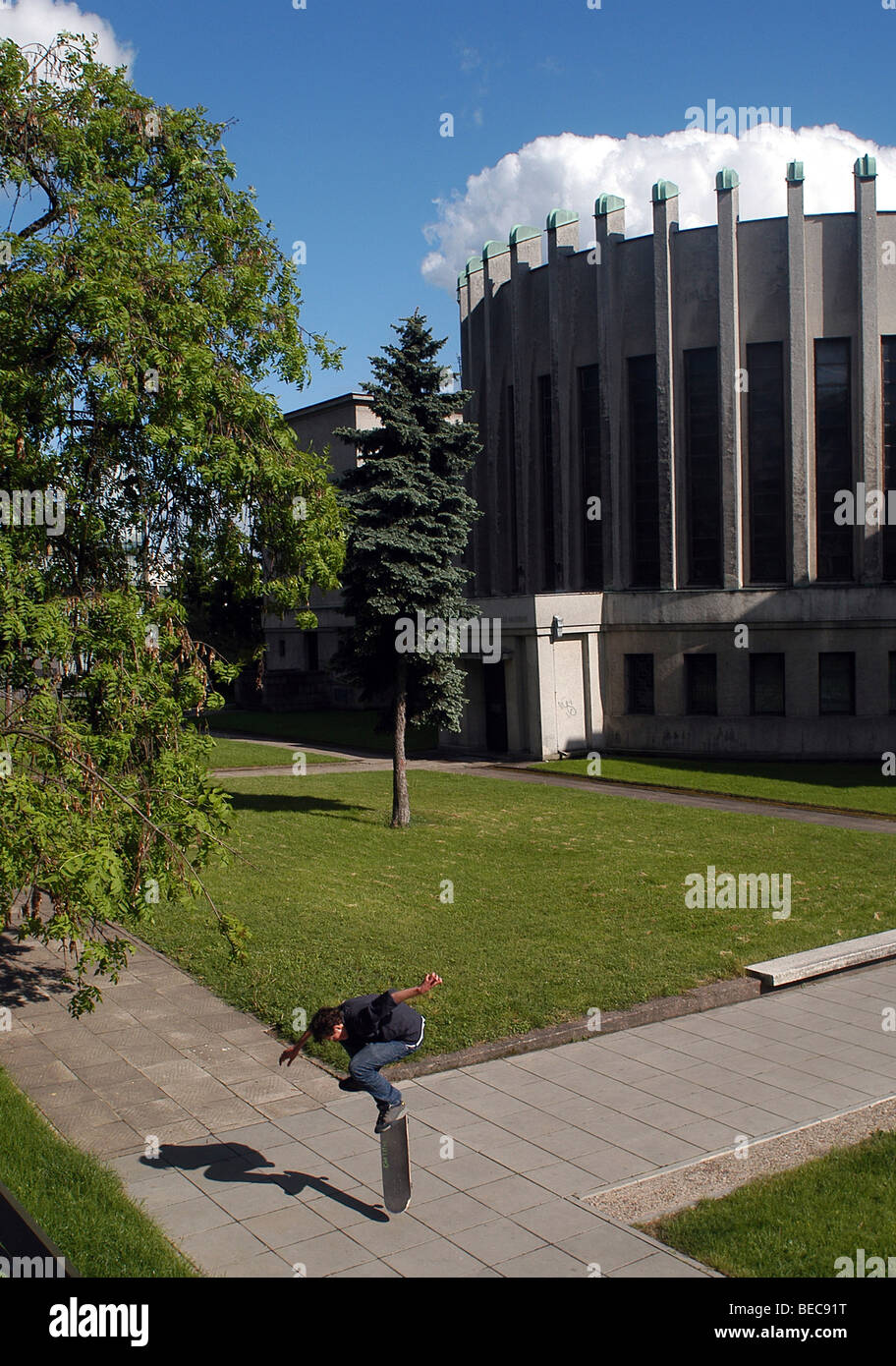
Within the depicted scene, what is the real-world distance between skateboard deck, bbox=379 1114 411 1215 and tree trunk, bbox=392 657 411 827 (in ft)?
46.4

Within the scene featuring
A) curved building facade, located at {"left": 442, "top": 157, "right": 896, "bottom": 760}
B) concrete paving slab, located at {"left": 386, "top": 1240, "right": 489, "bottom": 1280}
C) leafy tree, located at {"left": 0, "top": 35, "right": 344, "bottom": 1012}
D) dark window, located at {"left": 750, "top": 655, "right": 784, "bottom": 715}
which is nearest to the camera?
concrete paving slab, located at {"left": 386, "top": 1240, "right": 489, "bottom": 1280}

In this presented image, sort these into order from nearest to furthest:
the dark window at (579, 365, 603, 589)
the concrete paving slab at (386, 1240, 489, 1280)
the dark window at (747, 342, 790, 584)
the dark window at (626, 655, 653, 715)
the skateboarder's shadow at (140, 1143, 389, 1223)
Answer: the concrete paving slab at (386, 1240, 489, 1280) → the skateboarder's shadow at (140, 1143, 389, 1223) → the dark window at (747, 342, 790, 584) → the dark window at (626, 655, 653, 715) → the dark window at (579, 365, 603, 589)

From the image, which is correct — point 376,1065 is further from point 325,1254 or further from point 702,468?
point 702,468

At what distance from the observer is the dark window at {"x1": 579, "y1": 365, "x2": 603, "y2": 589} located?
33844 millimetres

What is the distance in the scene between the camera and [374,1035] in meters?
7.16

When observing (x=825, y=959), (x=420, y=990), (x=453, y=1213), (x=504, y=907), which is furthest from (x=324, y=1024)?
(x=504, y=907)

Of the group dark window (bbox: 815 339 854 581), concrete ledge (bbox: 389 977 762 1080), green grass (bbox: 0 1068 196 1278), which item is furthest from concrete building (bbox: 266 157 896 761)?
green grass (bbox: 0 1068 196 1278)

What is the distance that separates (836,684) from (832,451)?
6437mm

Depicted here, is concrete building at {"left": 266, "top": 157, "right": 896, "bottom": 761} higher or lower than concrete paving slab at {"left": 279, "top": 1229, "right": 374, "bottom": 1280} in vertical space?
higher

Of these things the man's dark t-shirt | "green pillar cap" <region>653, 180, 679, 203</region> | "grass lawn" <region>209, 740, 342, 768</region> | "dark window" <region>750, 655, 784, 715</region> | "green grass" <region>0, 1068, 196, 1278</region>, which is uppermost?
"green pillar cap" <region>653, 180, 679, 203</region>

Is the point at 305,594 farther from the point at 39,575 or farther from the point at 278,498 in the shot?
the point at 39,575

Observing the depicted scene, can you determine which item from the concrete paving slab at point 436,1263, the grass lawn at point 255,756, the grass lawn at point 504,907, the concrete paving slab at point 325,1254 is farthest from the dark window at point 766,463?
the concrete paving slab at point 325,1254

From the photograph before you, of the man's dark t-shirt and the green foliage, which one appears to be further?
the green foliage

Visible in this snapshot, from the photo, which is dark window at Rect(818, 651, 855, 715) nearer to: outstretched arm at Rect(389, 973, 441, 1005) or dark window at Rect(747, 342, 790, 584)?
dark window at Rect(747, 342, 790, 584)
